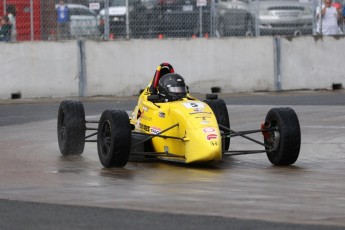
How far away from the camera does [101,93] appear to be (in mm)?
25219

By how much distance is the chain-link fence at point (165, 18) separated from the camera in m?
25.4

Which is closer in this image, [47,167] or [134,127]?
[47,167]

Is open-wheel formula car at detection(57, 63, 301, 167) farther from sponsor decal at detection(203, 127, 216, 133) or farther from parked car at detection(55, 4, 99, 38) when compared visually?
parked car at detection(55, 4, 99, 38)

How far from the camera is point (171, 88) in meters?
14.4

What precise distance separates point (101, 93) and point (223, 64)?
2.87 metres

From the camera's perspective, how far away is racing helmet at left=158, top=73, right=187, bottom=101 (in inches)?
568

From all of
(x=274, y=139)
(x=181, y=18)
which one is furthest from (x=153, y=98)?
(x=181, y=18)

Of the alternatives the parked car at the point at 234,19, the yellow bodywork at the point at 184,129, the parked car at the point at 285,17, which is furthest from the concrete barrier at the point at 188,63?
the yellow bodywork at the point at 184,129

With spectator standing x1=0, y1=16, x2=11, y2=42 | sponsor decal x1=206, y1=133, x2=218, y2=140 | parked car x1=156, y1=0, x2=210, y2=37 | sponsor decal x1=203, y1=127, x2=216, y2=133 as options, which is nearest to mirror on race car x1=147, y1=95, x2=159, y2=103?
sponsor decal x1=203, y1=127, x2=216, y2=133

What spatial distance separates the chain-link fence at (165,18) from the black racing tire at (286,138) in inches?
479

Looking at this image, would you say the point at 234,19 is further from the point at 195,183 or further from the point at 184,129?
the point at 195,183

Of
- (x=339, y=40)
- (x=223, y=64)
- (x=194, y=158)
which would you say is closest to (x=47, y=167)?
(x=194, y=158)

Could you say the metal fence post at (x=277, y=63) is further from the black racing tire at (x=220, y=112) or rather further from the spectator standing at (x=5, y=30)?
the black racing tire at (x=220, y=112)

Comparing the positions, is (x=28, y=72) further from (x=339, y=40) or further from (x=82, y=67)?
(x=339, y=40)
